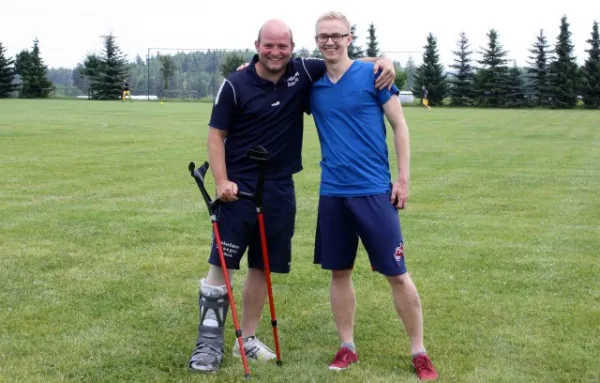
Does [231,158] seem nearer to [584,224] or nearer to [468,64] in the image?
[584,224]

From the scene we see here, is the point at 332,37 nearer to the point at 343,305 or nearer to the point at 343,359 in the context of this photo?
the point at 343,305

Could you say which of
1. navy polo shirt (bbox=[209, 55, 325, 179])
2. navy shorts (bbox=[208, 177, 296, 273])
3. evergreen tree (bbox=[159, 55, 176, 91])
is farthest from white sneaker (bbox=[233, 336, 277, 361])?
evergreen tree (bbox=[159, 55, 176, 91])

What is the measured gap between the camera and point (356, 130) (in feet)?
15.1

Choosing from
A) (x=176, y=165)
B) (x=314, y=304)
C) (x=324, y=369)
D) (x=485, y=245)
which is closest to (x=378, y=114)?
(x=324, y=369)

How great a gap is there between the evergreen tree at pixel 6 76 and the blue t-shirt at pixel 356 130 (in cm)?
7113

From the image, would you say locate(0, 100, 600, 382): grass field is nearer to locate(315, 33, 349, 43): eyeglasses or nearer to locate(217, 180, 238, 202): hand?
locate(217, 180, 238, 202): hand

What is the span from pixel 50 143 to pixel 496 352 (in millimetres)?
17400

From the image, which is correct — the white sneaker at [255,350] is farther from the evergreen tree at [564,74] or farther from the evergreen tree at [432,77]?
the evergreen tree at [432,77]

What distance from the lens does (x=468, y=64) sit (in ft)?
245

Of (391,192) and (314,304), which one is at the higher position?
(391,192)

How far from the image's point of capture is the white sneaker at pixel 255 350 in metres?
5.02

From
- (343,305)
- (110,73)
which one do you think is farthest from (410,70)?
(343,305)

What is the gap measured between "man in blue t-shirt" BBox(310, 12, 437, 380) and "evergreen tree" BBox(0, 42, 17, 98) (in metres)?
71.1

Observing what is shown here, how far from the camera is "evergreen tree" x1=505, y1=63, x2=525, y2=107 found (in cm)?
7019
